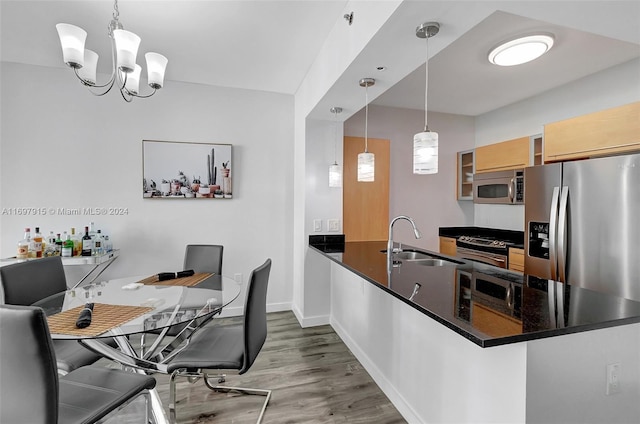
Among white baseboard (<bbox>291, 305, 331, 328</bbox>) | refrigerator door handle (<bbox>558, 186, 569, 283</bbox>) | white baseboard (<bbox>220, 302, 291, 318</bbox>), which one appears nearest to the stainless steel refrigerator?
refrigerator door handle (<bbox>558, 186, 569, 283</bbox>)

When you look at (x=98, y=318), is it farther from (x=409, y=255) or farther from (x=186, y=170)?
(x=409, y=255)

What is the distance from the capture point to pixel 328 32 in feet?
7.72

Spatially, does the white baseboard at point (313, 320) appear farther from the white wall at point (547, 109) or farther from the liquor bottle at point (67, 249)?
the white wall at point (547, 109)

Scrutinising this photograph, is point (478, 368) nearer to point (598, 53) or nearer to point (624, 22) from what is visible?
point (624, 22)

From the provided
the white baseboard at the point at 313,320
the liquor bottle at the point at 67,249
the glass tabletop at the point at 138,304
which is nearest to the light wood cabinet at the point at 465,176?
the white baseboard at the point at 313,320

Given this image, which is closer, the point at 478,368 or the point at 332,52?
the point at 478,368

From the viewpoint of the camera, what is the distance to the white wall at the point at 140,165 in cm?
290

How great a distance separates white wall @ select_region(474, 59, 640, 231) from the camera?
9.12ft

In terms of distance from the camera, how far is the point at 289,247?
12.1ft

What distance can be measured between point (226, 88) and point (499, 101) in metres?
3.27

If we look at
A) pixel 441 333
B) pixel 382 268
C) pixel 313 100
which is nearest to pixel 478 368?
pixel 441 333

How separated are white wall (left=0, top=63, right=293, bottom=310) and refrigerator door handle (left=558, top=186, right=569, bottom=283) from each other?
2.56 metres

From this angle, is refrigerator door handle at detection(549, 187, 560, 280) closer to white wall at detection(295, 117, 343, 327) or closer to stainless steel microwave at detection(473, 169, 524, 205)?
stainless steel microwave at detection(473, 169, 524, 205)

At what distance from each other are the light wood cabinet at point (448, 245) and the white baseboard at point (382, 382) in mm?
1915
